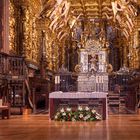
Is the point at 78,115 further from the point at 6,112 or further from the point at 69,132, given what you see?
the point at 69,132

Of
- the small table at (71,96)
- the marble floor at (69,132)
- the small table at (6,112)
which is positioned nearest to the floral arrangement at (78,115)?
the small table at (71,96)

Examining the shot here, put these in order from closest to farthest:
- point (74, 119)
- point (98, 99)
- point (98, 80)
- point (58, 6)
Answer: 1. point (74, 119)
2. point (98, 99)
3. point (98, 80)
4. point (58, 6)

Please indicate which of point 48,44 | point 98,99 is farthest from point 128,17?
point 98,99

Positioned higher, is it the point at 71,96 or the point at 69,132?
the point at 71,96

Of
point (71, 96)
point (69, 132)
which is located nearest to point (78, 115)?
point (71, 96)

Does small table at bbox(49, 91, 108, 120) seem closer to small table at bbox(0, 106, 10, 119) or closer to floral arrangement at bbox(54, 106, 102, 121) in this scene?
floral arrangement at bbox(54, 106, 102, 121)

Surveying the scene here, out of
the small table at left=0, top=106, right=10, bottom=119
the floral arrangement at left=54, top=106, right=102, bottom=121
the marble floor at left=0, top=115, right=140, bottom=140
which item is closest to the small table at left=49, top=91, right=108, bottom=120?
the floral arrangement at left=54, top=106, right=102, bottom=121

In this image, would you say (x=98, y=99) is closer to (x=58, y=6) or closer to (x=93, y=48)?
(x=58, y=6)

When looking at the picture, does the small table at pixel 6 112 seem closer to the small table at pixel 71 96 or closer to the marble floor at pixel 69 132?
the small table at pixel 71 96

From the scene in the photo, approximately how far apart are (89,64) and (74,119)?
1015 inches

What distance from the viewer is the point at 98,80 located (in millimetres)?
29688

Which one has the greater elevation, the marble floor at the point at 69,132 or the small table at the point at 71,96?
the small table at the point at 71,96

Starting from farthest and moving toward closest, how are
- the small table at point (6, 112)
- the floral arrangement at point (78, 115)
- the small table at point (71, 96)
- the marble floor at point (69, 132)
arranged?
the small table at point (6, 112)
the small table at point (71, 96)
the floral arrangement at point (78, 115)
the marble floor at point (69, 132)

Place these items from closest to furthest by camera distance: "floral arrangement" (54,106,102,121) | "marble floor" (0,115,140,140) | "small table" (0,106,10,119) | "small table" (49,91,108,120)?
"marble floor" (0,115,140,140)
"floral arrangement" (54,106,102,121)
"small table" (49,91,108,120)
"small table" (0,106,10,119)
